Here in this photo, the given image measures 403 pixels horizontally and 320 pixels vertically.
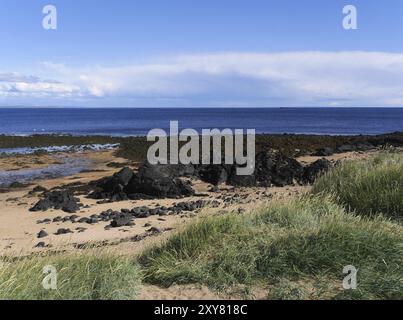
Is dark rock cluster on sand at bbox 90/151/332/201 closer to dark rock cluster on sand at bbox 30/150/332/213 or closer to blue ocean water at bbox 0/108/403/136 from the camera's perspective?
dark rock cluster on sand at bbox 30/150/332/213

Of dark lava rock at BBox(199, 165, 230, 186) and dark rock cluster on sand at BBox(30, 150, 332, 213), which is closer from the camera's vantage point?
dark rock cluster on sand at BBox(30, 150, 332, 213)

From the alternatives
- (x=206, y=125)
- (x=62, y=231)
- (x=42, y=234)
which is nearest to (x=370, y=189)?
(x=62, y=231)

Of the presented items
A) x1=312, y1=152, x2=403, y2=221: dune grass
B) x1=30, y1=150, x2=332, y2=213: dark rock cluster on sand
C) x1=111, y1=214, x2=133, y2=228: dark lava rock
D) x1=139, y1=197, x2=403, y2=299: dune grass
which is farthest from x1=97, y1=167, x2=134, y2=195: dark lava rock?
x1=139, y1=197, x2=403, y2=299: dune grass

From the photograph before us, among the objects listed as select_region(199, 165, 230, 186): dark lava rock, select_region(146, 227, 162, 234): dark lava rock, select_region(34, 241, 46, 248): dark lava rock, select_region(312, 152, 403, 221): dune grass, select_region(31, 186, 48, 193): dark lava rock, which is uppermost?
select_region(312, 152, 403, 221): dune grass

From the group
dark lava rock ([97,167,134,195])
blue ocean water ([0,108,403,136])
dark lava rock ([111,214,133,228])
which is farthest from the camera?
blue ocean water ([0,108,403,136])

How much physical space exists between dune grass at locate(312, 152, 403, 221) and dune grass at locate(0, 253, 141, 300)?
4.44m

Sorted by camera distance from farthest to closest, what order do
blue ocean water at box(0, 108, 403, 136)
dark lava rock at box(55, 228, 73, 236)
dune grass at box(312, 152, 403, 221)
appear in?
blue ocean water at box(0, 108, 403, 136)
dark lava rock at box(55, 228, 73, 236)
dune grass at box(312, 152, 403, 221)

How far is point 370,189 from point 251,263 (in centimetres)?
427

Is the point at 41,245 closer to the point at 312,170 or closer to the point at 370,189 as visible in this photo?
the point at 370,189

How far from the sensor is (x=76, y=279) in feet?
18.1

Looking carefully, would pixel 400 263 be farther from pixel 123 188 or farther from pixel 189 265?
pixel 123 188

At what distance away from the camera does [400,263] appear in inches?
238

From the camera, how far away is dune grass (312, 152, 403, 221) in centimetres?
881
